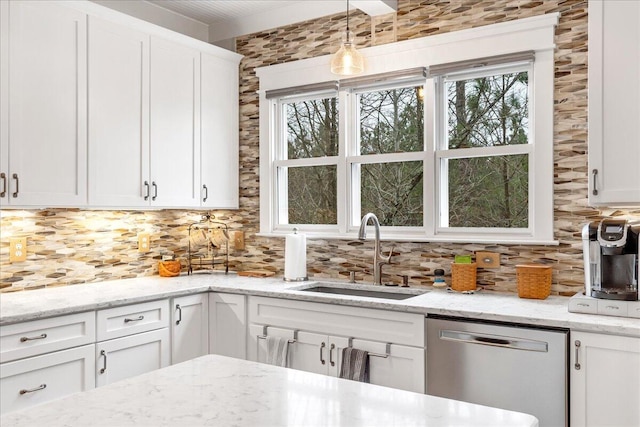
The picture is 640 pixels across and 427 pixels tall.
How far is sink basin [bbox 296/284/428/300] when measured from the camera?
3084 mm

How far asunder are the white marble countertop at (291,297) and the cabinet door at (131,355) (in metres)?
0.21

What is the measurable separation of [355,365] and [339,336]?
0.61 ft

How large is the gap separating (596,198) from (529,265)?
0.54 metres

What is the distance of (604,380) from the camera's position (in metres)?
2.11

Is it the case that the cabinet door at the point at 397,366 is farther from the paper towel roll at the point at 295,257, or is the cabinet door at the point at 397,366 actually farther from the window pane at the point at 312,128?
the window pane at the point at 312,128

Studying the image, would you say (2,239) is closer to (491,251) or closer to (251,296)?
(251,296)

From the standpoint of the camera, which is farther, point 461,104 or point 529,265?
point 461,104

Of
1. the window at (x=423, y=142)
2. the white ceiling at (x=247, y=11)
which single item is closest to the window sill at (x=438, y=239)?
the window at (x=423, y=142)

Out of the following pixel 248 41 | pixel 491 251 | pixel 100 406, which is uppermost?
pixel 248 41

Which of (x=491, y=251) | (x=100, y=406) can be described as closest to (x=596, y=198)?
(x=491, y=251)

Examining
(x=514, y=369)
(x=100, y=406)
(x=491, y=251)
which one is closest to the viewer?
(x=100, y=406)

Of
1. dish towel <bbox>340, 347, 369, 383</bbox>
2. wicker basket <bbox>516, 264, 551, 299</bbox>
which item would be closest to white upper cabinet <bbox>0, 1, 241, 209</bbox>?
dish towel <bbox>340, 347, 369, 383</bbox>

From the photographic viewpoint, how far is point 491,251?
2990mm

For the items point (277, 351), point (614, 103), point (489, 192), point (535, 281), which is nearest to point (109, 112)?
point (277, 351)
